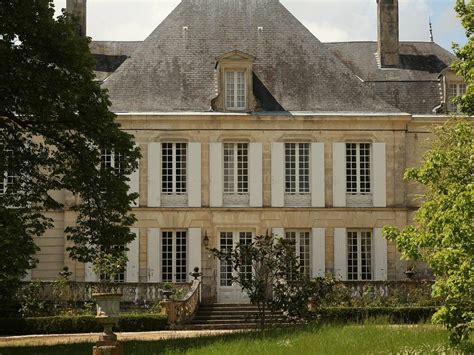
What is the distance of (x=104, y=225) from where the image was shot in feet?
71.3

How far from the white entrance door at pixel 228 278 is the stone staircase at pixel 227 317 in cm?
118

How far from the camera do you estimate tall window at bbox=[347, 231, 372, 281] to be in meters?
31.6

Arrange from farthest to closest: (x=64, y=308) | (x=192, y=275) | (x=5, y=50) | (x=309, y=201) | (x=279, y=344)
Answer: (x=309, y=201) < (x=192, y=275) < (x=64, y=308) < (x=5, y=50) < (x=279, y=344)

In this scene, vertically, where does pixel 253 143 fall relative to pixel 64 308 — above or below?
above

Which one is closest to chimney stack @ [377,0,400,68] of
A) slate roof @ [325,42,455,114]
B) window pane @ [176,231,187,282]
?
slate roof @ [325,42,455,114]

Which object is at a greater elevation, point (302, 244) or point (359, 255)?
point (302, 244)

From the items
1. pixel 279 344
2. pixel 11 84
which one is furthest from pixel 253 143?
pixel 279 344

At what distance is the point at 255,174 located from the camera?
1246 inches

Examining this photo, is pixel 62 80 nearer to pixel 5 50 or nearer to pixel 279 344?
pixel 5 50

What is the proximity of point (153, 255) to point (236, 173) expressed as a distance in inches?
138

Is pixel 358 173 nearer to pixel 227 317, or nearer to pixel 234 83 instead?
pixel 234 83

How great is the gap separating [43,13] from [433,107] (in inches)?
647

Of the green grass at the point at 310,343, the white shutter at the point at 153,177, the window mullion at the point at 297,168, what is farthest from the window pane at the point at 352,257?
the green grass at the point at 310,343

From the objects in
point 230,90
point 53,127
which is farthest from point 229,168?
point 53,127
